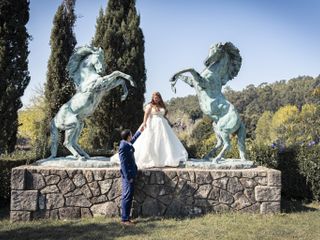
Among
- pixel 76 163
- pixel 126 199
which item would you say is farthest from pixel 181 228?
pixel 76 163

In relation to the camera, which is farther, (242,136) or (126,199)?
(242,136)

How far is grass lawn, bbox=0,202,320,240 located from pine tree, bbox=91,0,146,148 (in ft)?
21.9

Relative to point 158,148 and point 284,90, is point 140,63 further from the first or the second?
point 284,90

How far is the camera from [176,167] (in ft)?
22.2

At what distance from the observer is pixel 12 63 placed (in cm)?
1105

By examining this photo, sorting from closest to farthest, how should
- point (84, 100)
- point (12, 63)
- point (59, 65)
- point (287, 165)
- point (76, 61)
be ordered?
1. point (84, 100)
2. point (76, 61)
3. point (287, 165)
4. point (12, 63)
5. point (59, 65)

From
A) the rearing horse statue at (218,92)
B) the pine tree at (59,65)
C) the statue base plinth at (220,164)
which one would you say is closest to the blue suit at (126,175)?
the statue base plinth at (220,164)

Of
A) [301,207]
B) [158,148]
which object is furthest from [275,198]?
[158,148]

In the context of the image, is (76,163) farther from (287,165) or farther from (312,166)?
(312,166)

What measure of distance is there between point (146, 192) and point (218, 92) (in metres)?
2.36

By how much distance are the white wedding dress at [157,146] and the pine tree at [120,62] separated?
5959 millimetres

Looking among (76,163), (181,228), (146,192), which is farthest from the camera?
(76,163)

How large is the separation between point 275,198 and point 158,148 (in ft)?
7.36

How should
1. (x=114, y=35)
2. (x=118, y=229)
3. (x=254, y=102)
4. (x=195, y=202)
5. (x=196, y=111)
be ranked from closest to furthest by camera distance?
1. (x=118, y=229)
2. (x=195, y=202)
3. (x=114, y=35)
4. (x=196, y=111)
5. (x=254, y=102)
